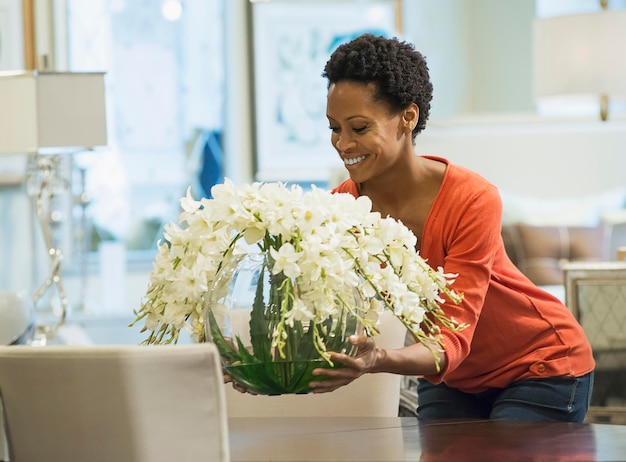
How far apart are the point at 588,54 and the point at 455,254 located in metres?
3.09

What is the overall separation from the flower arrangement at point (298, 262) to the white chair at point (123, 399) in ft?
0.54

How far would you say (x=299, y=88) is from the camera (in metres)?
→ 6.19

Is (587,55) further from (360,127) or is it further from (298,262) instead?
(298,262)

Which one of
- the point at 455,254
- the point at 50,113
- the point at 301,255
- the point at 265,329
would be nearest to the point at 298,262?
the point at 301,255

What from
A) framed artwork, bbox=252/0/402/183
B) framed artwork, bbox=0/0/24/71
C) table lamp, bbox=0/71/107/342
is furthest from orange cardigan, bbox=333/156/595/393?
framed artwork, bbox=252/0/402/183

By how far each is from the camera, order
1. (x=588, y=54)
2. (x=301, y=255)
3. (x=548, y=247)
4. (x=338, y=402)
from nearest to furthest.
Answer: (x=301, y=255), (x=338, y=402), (x=588, y=54), (x=548, y=247)

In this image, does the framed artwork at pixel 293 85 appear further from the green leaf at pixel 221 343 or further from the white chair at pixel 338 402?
the green leaf at pixel 221 343

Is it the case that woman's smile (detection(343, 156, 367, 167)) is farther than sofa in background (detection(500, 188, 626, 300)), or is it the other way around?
sofa in background (detection(500, 188, 626, 300))

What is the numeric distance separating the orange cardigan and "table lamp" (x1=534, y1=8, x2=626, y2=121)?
280 centimetres

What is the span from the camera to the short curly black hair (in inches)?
74.6

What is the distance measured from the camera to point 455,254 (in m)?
1.91

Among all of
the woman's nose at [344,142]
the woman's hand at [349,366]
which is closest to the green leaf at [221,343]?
the woman's hand at [349,366]

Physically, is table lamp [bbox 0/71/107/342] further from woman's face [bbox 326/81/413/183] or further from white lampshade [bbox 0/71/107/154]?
woman's face [bbox 326/81/413/183]

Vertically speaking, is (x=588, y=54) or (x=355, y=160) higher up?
(x=588, y=54)
